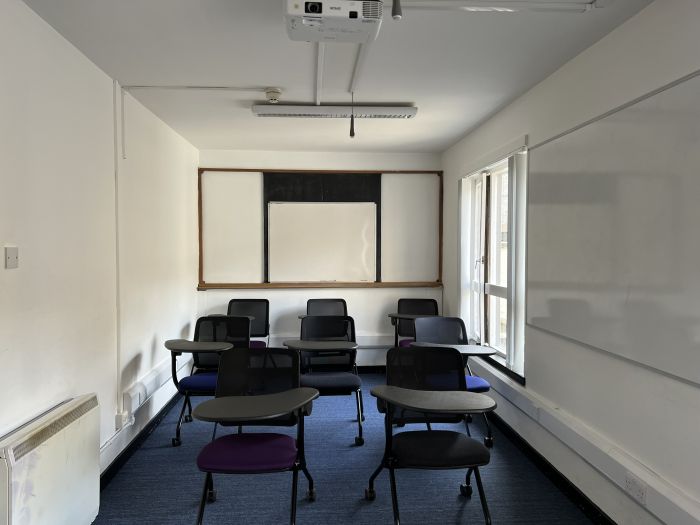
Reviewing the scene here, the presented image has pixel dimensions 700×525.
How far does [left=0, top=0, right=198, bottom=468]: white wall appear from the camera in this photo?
87.7 inches

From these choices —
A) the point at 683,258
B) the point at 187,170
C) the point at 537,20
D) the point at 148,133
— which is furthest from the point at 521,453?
the point at 187,170

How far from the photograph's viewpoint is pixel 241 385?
2.93 meters

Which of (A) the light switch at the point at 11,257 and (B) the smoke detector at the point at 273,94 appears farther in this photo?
(B) the smoke detector at the point at 273,94

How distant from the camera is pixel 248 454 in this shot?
2486mm

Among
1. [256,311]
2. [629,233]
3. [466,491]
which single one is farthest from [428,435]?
[256,311]

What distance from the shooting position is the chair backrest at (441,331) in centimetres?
423

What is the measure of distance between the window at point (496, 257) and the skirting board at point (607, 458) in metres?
0.48

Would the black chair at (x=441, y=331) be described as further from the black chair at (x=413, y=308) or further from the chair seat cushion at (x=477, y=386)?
the black chair at (x=413, y=308)

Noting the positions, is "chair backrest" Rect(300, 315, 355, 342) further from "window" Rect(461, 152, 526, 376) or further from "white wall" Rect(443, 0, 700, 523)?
"white wall" Rect(443, 0, 700, 523)

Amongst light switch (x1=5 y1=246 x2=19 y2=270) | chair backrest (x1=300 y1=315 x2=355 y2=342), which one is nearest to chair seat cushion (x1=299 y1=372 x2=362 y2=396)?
chair backrest (x1=300 y1=315 x2=355 y2=342)

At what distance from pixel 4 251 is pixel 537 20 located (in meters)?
2.86

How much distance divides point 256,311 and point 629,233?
416cm

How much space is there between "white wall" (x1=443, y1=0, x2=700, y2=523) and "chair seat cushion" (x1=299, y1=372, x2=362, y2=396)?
1.29 m

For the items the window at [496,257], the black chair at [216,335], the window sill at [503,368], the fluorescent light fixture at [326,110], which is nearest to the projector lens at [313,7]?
the fluorescent light fixture at [326,110]
